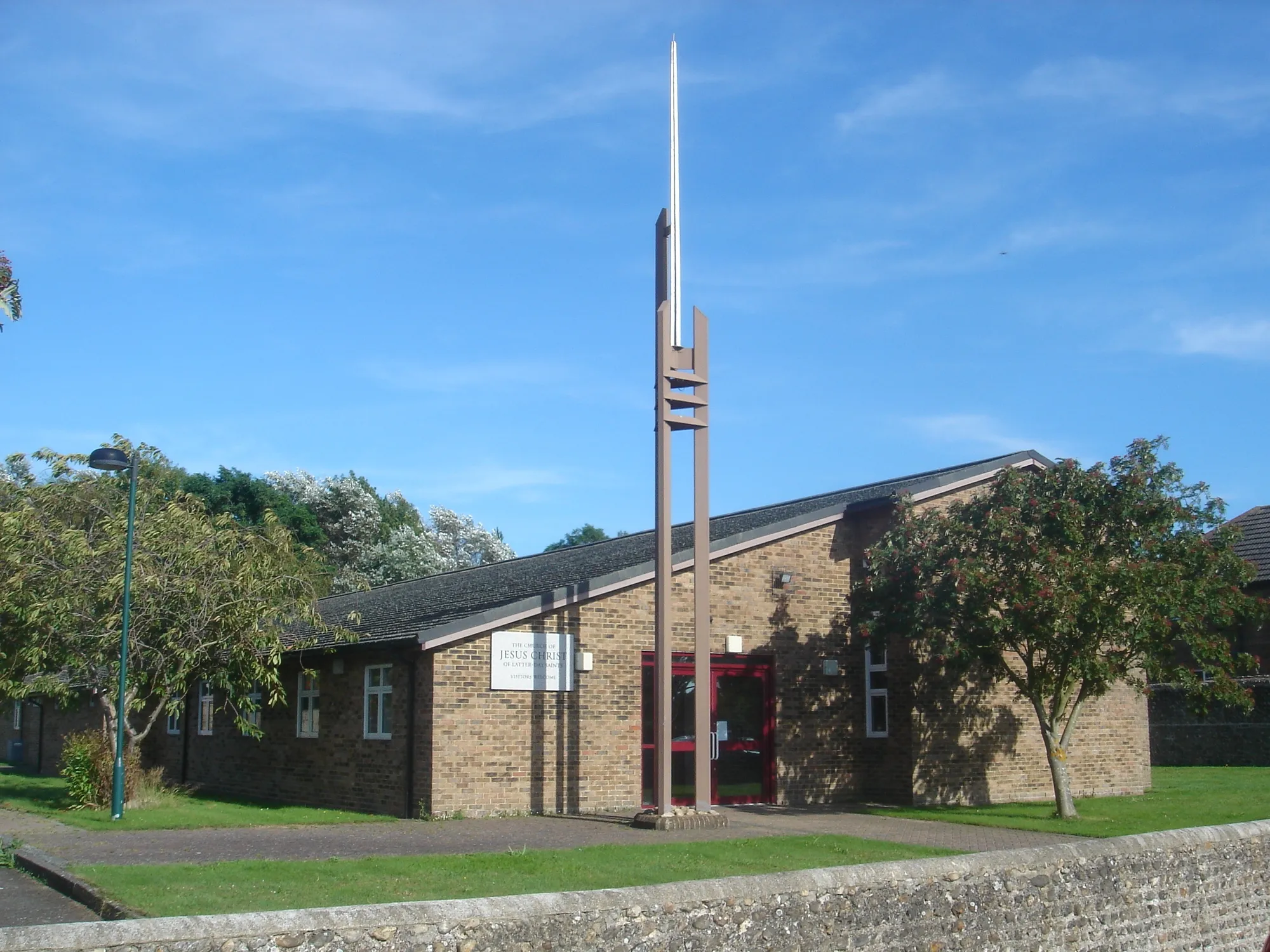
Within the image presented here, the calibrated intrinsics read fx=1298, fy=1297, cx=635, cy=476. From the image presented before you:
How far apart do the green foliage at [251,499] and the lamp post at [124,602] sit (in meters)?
35.9

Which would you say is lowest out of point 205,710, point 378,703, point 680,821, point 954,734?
point 680,821

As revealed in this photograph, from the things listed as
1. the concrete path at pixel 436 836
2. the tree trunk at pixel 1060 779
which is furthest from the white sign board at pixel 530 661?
the tree trunk at pixel 1060 779

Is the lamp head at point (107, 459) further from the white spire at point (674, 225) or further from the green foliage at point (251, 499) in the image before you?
the green foliage at point (251, 499)

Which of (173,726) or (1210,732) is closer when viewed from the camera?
(173,726)

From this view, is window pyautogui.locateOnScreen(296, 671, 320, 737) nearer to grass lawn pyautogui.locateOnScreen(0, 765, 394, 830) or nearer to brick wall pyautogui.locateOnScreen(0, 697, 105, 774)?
grass lawn pyautogui.locateOnScreen(0, 765, 394, 830)

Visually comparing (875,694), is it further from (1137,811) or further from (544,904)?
(544,904)

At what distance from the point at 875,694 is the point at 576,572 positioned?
5.23 m

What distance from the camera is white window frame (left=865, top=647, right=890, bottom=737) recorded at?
20.8 metres

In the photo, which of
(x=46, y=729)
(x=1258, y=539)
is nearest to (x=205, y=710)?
(x=46, y=729)

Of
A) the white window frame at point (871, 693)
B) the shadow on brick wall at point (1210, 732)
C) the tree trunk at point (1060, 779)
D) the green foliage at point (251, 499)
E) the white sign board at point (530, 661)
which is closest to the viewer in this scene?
the white sign board at point (530, 661)

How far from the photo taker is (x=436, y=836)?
1488 cm

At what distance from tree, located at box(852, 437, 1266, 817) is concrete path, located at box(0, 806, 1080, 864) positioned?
95.3 inches

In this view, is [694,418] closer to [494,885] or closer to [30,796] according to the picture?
[494,885]

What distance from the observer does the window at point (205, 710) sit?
24.7 m
